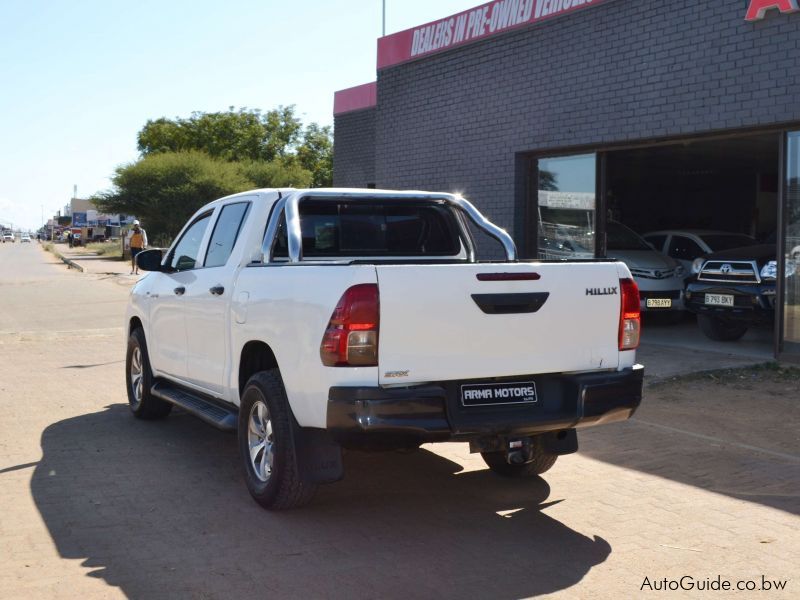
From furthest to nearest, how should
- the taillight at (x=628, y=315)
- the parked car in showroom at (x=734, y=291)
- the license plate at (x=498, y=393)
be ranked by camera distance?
the parked car in showroom at (x=734, y=291) → the taillight at (x=628, y=315) → the license plate at (x=498, y=393)

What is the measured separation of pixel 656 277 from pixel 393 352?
11.3 metres

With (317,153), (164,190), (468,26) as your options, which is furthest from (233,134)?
(468,26)

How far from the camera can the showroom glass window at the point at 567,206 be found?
13.9 metres

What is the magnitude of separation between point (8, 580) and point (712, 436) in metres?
5.57

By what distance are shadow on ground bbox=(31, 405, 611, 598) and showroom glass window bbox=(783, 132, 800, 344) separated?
590 cm

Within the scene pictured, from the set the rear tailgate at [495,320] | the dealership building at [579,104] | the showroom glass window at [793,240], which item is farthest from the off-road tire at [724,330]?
the rear tailgate at [495,320]

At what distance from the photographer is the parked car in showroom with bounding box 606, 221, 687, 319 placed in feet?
49.8

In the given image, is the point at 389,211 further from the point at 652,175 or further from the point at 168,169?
the point at 168,169

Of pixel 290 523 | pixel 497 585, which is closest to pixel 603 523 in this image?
pixel 497 585

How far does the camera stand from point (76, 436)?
768 centimetres

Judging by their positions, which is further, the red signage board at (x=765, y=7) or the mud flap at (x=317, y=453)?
the red signage board at (x=765, y=7)

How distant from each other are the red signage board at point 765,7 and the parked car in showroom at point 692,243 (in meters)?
5.91

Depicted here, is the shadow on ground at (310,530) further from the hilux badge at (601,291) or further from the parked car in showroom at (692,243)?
the parked car in showroom at (692,243)

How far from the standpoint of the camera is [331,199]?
21.7 feet
